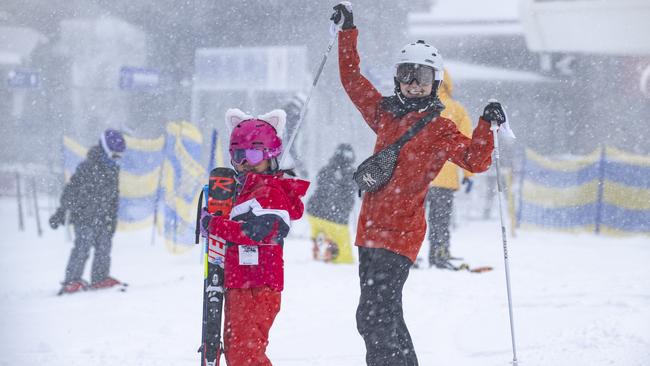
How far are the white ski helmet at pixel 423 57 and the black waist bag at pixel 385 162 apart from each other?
234 millimetres

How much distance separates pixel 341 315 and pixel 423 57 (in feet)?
9.18

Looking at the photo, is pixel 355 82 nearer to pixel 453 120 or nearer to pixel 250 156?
pixel 250 156

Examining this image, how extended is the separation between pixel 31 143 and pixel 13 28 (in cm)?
587

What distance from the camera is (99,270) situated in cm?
767

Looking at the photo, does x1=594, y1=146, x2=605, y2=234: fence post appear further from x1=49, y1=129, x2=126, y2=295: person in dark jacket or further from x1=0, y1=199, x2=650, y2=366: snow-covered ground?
x1=49, y1=129, x2=126, y2=295: person in dark jacket

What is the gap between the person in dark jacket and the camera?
A: 7.59 meters

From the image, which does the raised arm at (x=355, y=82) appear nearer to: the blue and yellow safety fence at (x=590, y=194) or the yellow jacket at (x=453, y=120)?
the yellow jacket at (x=453, y=120)

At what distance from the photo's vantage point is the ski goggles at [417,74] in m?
3.57

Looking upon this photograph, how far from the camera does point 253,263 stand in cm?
321

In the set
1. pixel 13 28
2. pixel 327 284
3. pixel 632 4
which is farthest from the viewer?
pixel 13 28

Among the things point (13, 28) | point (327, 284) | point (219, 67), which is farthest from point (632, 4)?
point (13, 28)

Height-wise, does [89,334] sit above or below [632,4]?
below

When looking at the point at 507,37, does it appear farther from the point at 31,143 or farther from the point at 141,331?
the point at 141,331

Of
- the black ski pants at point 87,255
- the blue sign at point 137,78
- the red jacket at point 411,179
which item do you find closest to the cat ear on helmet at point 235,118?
the red jacket at point 411,179
